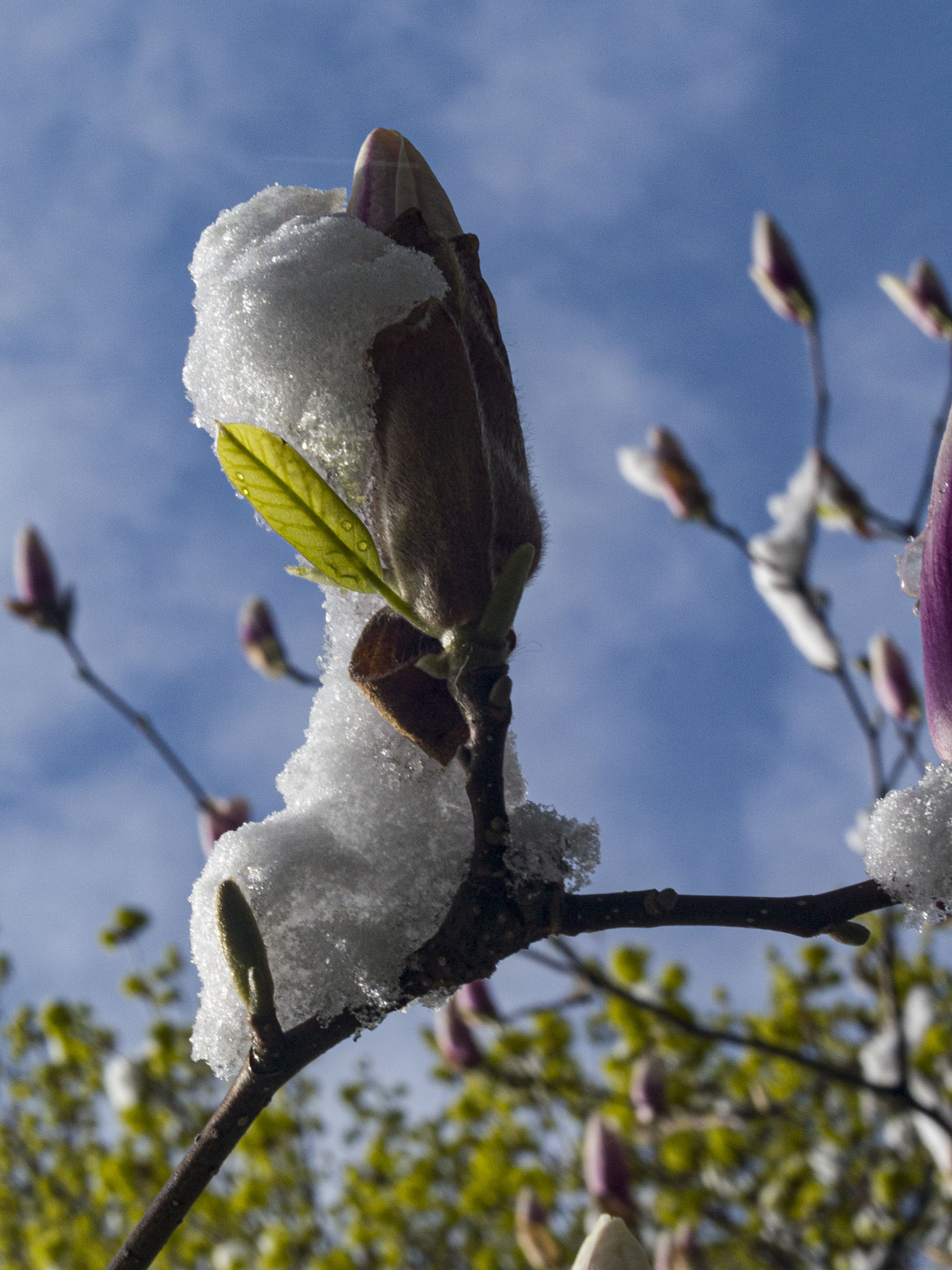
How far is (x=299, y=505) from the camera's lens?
31 cm

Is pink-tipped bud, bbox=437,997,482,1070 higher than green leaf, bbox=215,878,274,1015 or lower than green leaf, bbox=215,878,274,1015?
higher

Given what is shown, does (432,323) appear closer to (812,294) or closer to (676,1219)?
(812,294)

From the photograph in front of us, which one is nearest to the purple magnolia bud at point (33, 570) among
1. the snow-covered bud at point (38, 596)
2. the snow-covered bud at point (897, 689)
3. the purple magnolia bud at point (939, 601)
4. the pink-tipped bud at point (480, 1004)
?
the snow-covered bud at point (38, 596)

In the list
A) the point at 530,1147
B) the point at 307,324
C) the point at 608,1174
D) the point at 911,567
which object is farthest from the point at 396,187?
the point at 530,1147

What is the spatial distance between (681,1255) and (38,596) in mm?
1179

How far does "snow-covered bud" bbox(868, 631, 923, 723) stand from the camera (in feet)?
4.45

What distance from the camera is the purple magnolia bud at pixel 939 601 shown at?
0.28 meters

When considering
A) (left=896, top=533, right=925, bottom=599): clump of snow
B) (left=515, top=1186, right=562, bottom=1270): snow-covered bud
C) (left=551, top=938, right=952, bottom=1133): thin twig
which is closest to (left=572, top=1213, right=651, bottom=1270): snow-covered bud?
(left=896, top=533, right=925, bottom=599): clump of snow

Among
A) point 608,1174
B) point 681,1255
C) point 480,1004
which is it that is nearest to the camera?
point 681,1255

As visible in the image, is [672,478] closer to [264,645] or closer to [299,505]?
[264,645]

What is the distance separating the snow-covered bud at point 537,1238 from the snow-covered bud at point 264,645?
2.87 feet

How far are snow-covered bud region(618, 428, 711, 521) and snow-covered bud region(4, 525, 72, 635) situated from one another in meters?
0.88

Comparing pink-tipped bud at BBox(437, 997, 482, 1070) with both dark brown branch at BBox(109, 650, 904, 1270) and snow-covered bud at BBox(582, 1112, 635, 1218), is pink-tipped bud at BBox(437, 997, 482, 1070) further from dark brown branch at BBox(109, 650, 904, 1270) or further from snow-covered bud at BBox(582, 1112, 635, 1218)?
dark brown branch at BBox(109, 650, 904, 1270)

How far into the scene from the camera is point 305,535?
0.31 meters
